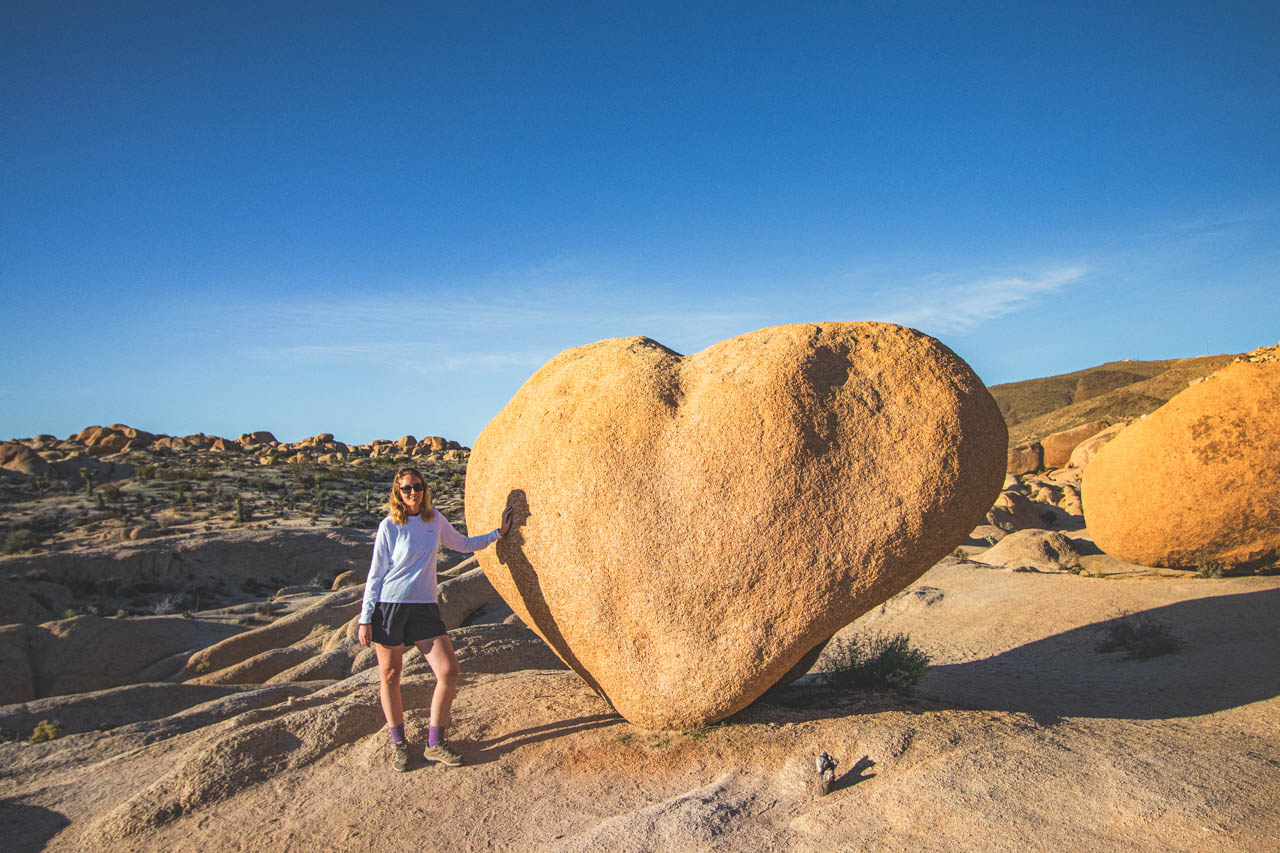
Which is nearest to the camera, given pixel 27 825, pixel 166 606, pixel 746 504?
pixel 746 504

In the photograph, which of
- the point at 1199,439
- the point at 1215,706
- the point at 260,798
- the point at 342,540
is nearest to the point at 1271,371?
the point at 1199,439

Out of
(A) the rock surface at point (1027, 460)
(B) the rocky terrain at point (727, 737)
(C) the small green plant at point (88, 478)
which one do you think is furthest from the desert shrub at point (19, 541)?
(A) the rock surface at point (1027, 460)

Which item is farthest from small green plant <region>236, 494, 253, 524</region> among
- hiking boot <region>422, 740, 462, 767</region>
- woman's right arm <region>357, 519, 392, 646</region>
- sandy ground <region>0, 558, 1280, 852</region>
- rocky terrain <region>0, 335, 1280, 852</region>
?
hiking boot <region>422, 740, 462, 767</region>

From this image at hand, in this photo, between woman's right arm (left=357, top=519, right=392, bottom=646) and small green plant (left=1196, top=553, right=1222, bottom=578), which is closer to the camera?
woman's right arm (left=357, top=519, right=392, bottom=646)

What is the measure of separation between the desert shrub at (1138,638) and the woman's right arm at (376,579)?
7814 mm

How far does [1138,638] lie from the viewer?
8.33 m

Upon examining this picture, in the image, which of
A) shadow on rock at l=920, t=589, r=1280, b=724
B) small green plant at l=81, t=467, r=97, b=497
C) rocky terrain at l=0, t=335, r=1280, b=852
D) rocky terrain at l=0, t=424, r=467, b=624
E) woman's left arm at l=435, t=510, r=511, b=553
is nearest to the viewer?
rocky terrain at l=0, t=335, r=1280, b=852

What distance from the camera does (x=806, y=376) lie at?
488 centimetres

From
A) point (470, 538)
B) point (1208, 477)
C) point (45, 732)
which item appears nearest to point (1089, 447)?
point (1208, 477)

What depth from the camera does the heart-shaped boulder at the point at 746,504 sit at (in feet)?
15.1

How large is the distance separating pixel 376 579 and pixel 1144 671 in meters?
7.54

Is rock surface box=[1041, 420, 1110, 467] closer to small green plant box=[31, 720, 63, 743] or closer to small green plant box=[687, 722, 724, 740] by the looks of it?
small green plant box=[687, 722, 724, 740]

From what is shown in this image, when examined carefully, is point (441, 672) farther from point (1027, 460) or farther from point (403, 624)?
point (1027, 460)

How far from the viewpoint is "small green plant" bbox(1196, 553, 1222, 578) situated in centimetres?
1058
